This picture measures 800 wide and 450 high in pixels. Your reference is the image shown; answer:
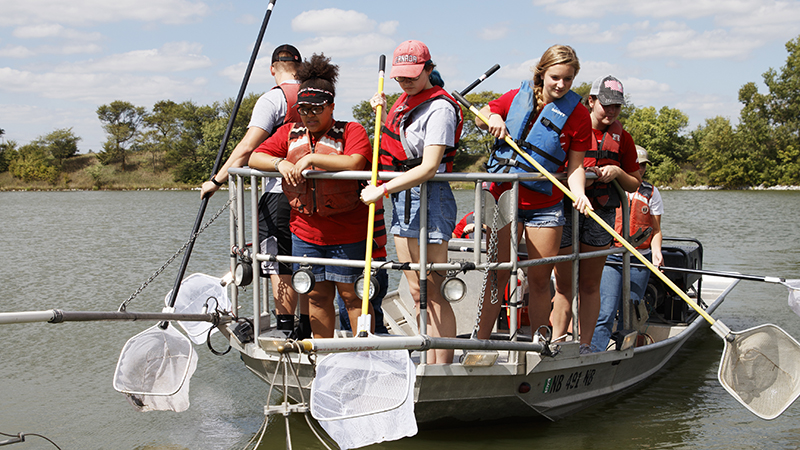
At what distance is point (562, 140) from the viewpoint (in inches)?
179

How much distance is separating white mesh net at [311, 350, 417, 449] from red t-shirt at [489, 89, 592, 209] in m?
1.60

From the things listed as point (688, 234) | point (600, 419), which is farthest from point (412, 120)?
point (688, 234)

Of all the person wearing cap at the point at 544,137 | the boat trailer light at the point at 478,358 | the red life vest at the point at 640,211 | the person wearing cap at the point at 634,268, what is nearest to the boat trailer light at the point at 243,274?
the boat trailer light at the point at 478,358

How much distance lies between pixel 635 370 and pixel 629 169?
6.52ft

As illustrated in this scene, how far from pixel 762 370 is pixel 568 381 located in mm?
1340

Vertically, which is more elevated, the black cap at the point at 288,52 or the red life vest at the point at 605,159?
the black cap at the point at 288,52

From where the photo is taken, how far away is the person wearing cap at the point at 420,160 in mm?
3988

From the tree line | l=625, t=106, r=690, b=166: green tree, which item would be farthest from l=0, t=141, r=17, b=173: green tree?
l=625, t=106, r=690, b=166: green tree

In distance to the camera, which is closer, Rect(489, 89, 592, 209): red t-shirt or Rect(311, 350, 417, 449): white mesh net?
Rect(311, 350, 417, 449): white mesh net

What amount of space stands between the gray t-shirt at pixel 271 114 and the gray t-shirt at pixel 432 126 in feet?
4.22

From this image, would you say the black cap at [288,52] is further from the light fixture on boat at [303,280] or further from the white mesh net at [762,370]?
the white mesh net at [762,370]

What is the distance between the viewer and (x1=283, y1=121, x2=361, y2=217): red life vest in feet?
14.3

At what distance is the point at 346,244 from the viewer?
14.8ft

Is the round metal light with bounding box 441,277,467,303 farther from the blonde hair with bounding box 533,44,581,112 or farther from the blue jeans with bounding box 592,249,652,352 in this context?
the blue jeans with bounding box 592,249,652,352
